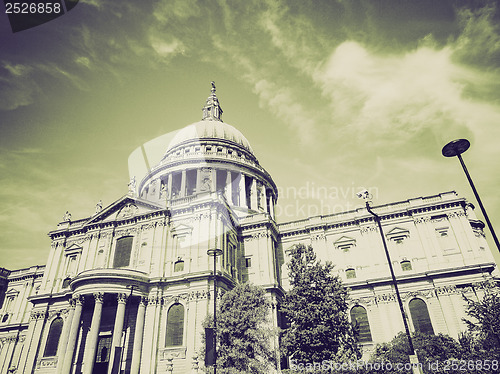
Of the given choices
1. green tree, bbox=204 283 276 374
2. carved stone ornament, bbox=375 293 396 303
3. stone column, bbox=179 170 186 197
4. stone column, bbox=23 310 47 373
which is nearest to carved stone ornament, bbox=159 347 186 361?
green tree, bbox=204 283 276 374

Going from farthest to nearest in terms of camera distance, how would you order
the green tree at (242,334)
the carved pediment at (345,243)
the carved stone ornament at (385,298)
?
1. the carved pediment at (345,243)
2. the carved stone ornament at (385,298)
3. the green tree at (242,334)

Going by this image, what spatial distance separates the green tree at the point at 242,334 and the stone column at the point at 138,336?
7468 millimetres

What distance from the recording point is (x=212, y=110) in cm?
7156

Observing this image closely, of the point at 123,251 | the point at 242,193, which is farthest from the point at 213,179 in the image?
the point at 123,251

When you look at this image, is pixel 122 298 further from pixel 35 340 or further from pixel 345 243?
pixel 345 243

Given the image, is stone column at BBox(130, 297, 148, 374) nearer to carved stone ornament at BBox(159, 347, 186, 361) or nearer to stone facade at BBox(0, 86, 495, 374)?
stone facade at BBox(0, 86, 495, 374)

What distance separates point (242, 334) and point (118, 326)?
37.6 ft

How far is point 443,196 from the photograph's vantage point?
129 feet

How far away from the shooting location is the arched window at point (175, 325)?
29.5 metres

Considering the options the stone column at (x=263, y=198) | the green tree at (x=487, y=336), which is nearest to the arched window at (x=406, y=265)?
the green tree at (x=487, y=336)

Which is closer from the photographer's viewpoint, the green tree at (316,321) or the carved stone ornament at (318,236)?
the green tree at (316,321)

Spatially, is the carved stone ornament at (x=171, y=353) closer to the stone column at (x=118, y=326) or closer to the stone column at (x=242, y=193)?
the stone column at (x=118, y=326)

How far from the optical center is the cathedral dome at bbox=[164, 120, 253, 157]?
60438mm

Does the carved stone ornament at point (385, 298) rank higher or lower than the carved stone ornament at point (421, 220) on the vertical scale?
lower
